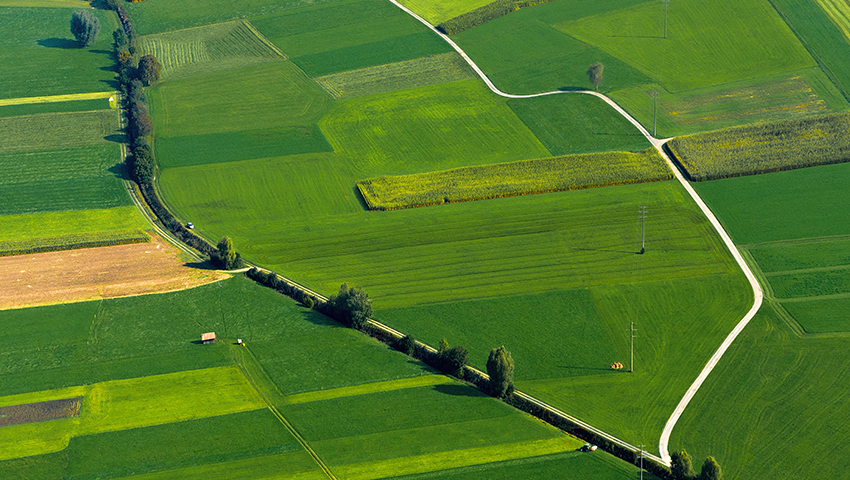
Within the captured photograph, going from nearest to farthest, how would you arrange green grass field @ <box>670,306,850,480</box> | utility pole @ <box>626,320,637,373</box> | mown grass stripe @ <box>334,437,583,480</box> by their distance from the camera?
green grass field @ <box>670,306,850,480</box>
mown grass stripe @ <box>334,437,583,480</box>
utility pole @ <box>626,320,637,373</box>

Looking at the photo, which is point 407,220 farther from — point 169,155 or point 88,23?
point 88,23

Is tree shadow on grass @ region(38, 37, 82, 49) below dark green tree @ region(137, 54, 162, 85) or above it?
above

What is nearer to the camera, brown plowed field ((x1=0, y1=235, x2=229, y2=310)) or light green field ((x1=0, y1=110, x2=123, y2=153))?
brown plowed field ((x1=0, y1=235, x2=229, y2=310))

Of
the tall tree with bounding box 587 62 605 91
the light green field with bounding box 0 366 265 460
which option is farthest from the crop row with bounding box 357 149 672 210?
the light green field with bounding box 0 366 265 460

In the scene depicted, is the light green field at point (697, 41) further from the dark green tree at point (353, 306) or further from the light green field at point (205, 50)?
the dark green tree at point (353, 306)

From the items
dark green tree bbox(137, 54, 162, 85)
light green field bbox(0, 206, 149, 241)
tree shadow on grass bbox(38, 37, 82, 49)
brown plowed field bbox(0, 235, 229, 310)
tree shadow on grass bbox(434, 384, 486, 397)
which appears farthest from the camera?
tree shadow on grass bbox(38, 37, 82, 49)

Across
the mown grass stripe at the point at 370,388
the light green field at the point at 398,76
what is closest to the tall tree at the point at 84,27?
the light green field at the point at 398,76

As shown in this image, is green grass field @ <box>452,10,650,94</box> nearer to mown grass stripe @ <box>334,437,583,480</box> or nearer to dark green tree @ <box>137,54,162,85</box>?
dark green tree @ <box>137,54,162,85</box>
